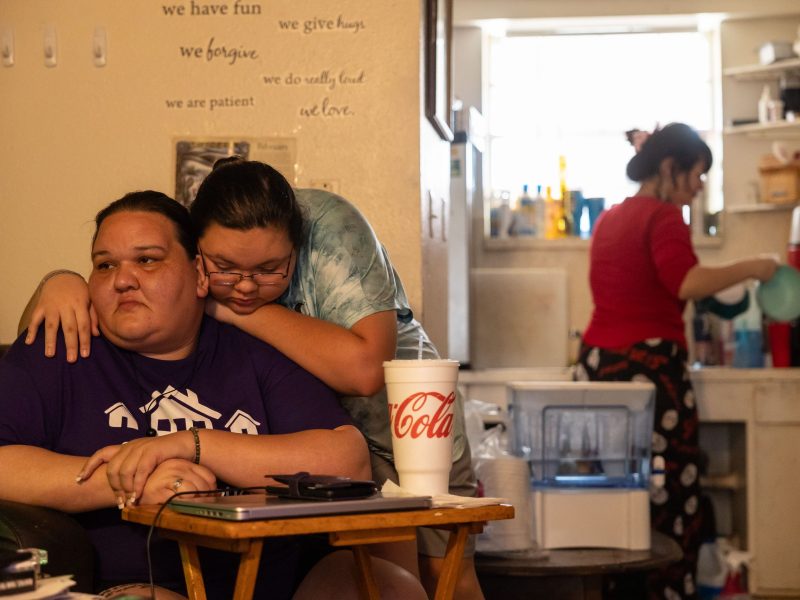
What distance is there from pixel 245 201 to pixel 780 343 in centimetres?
320

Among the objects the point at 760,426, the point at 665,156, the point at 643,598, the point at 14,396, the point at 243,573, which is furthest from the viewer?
the point at 760,426

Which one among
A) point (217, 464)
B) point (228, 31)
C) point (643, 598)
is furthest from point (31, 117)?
point (643, 598)

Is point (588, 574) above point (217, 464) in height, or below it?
below

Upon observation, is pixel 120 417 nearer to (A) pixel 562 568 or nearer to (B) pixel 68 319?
(B) pixel 68 319

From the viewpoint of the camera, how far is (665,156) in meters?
3.54

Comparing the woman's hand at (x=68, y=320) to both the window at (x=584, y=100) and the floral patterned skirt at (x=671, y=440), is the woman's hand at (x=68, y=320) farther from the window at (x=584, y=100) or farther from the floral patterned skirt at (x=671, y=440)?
the window at (x=584, y=100)

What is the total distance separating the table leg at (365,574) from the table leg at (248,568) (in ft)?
0.91

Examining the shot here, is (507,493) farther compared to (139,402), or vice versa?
(507,493)

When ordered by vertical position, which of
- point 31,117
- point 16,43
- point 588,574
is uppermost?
point 16,43

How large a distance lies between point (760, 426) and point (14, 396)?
3187mm

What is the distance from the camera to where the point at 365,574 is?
1.56m

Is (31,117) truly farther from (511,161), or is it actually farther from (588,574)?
(511,161)

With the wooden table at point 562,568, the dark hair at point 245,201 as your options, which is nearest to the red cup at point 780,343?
the wooden table at point 562,568

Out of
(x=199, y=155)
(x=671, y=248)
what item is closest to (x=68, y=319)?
(x=199, y=155)
